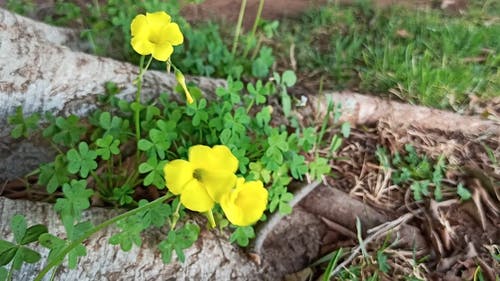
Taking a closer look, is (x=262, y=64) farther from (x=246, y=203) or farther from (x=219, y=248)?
(x=246, y=203)

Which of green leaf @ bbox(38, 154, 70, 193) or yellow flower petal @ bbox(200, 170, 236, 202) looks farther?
green leaf @ bbox(38, 154, 70, 193)

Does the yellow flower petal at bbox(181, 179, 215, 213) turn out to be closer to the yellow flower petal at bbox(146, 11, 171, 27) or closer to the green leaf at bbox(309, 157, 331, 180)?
the yellow flower petal at bbox(146, 11, 171, 27)

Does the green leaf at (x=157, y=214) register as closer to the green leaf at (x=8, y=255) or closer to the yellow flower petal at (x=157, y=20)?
the green leaf at (x=8, y=255)

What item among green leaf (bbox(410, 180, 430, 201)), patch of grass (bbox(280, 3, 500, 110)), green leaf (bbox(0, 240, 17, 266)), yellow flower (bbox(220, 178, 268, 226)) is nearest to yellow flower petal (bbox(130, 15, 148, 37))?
yellow flower (bbox(220, 178, 268, 226))

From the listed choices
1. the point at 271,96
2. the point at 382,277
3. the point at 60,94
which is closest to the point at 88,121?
the point at 60,94

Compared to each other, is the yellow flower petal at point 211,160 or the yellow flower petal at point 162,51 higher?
the yellow flower petal at point 162,51

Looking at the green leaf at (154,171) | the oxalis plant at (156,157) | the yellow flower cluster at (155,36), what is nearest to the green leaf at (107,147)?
the oxalis plant at (156,157)
